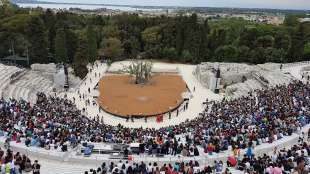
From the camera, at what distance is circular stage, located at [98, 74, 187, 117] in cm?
3856

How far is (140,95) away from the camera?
45.3 meters

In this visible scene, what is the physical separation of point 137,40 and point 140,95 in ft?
94.4

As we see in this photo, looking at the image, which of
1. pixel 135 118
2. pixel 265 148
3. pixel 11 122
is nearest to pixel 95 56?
pixel 135 118

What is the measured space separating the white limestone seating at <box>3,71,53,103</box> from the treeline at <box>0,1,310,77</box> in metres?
6.45

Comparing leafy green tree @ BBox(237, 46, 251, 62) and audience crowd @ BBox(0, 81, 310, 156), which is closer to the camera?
audience crowd @ BBox(0, 81, 310, 156)

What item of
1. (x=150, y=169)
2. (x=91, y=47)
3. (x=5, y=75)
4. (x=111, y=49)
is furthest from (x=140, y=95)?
(x=150, y=169)

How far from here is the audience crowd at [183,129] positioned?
19828mm

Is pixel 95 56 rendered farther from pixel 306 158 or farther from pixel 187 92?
pixel 306 158

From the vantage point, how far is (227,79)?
50812mm

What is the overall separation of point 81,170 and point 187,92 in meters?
30.3

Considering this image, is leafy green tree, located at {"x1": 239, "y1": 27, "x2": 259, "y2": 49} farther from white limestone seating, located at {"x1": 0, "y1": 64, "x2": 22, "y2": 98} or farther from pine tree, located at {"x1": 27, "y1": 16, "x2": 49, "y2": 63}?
white limestone seating, located at {"x1": 0, "y1": 64, "x2": 22, "y2": 98}

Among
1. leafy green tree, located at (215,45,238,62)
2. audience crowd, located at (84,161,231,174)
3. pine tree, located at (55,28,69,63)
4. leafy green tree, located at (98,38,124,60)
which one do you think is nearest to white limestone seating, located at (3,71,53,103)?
pine tree, located at (55,28,69,63)

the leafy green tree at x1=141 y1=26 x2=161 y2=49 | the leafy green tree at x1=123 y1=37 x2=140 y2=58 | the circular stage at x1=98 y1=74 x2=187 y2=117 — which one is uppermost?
the leafy green tree at x1=141 y1=26 x2=161 y2=49

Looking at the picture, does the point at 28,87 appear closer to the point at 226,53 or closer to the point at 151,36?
the point at 151,36
